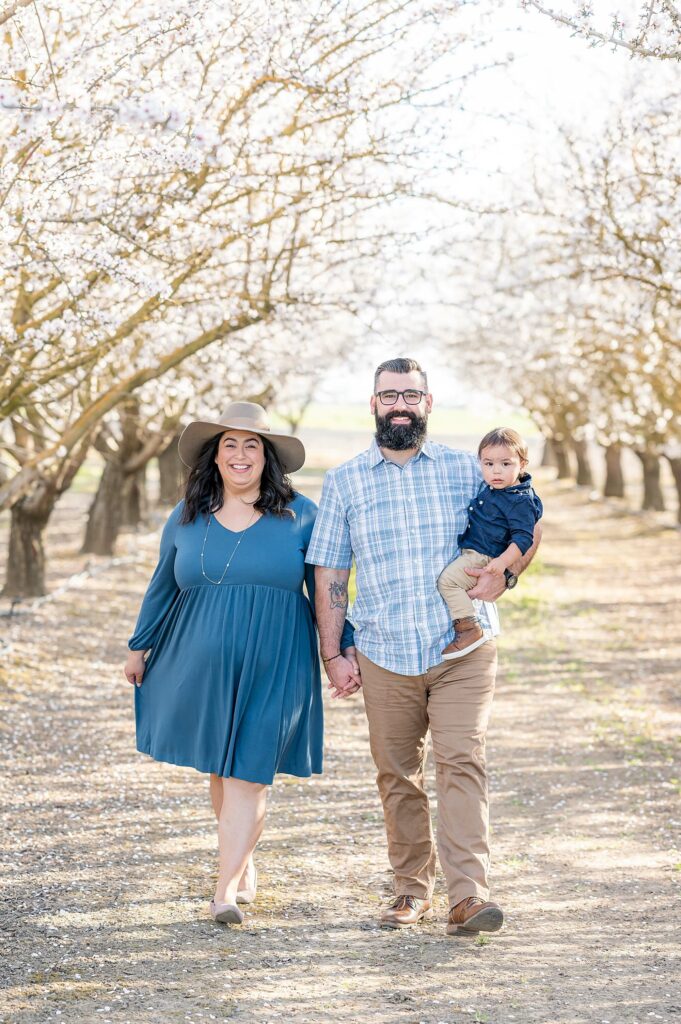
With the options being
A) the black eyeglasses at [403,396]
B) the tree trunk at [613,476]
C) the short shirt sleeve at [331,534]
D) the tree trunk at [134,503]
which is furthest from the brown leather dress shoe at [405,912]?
the tree trunk at [613,476]

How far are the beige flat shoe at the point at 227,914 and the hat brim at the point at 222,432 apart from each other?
179 centimetres

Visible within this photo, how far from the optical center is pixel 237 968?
4.35m

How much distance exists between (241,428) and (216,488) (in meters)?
0.31

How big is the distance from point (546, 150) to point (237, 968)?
9.61 m

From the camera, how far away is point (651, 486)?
29.1m

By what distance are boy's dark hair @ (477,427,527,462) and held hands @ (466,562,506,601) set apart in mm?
478

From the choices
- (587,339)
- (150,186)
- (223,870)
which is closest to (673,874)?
(223,870)

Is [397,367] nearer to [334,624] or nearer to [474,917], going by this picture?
[334,624]

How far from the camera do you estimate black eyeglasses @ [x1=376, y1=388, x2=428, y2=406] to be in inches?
195

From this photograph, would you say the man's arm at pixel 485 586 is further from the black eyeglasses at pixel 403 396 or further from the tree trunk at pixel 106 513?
the tree trunk at pixel 106 513

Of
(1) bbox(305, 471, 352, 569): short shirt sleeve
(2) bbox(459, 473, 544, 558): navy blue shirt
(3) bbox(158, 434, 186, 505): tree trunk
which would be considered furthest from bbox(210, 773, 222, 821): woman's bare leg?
(3) bbox(158, 434, 186, 505): tree trunk

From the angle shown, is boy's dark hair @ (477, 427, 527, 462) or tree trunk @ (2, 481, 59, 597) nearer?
boy's dark hair @ (477, 427, 527, 462)

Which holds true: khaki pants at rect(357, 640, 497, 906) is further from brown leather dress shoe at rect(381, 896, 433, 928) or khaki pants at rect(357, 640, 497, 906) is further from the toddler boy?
the toddler boy

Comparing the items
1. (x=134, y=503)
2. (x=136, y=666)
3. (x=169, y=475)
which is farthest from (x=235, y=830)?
(x=169, y=475)
